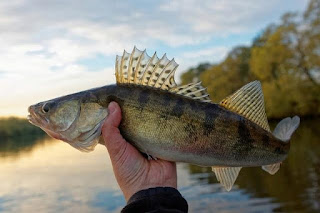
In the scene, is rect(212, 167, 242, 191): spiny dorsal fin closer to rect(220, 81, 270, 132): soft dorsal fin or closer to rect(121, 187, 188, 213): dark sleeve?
rect(220, 81, 270, 132): soft dorsal fin

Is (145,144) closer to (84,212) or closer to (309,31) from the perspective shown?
(84,212)

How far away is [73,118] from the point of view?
13.2ft

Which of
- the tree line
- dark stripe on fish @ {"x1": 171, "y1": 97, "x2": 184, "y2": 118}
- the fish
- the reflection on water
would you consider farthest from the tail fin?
the tree line

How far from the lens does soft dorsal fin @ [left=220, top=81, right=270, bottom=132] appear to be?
158 inches

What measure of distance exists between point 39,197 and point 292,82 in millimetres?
39629

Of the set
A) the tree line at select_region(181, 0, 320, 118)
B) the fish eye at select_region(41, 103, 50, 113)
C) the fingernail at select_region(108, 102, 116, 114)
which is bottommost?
the fingernail at select_region(108, 102, 116, 114)

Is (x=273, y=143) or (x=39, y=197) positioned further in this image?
(x=39, y=197)

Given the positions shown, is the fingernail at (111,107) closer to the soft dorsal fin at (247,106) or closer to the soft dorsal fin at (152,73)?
the soft dorsal fin at (152,73)

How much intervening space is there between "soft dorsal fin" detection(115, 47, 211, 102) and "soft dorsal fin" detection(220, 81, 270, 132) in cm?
26

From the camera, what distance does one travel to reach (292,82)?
52.0 m

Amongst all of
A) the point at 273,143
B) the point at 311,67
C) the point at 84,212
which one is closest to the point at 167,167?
the point at 273,143

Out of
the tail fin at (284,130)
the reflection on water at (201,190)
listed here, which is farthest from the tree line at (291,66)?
the tail fin at (284,130)

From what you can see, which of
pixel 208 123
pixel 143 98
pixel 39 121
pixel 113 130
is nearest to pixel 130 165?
pixel 113 130

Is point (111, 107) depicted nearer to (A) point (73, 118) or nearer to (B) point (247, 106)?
(A) point (73, 118)
